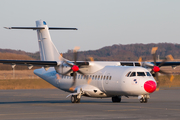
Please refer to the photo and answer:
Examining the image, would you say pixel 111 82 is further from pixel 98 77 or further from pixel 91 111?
pixel 91 111

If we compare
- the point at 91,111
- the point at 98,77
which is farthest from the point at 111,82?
the point at 91,111

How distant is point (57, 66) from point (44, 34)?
631 centimetres

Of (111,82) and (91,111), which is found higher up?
(111,82)

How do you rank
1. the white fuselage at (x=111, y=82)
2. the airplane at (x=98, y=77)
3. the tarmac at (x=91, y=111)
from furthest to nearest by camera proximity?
the airplane at (x=98, y=77), the white fuselage at (x=111, y=82), the tarmac at (x=91, y=111)

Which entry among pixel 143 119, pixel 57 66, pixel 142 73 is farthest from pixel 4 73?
pixel 143 119

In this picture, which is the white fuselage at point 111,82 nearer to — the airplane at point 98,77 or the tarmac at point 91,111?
the airplane at point 98,77

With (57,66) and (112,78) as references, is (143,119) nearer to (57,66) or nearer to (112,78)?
(112,78)

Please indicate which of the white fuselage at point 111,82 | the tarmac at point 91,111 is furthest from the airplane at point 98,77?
the tarmac at point 91,111

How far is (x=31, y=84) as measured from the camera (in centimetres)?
4894

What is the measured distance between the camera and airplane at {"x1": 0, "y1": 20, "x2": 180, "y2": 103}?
2270 cm

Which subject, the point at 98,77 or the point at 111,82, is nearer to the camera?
the point at 111,82

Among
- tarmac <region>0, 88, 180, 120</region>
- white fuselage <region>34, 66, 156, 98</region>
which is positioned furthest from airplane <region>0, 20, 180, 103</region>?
tarmac <region>0, 88, 180, 120</region>

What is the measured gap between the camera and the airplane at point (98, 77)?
22.7 metres

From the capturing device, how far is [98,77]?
84.2ft
